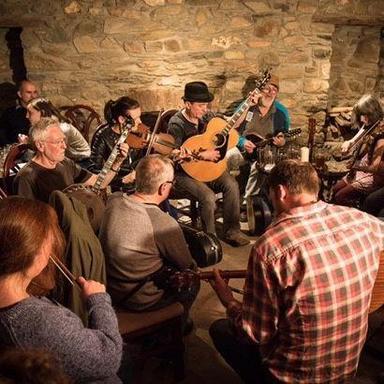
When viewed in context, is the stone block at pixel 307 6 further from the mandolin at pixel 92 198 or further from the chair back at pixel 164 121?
the mandolin at pixel 92 198

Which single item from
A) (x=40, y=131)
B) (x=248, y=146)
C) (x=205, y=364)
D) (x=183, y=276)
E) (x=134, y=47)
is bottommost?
(x=205, y=364)

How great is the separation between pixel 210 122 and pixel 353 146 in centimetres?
145

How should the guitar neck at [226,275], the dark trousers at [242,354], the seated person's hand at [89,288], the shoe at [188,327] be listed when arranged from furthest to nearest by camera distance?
1. the shoe at [188,327]
2. the guitar neck at [226,275]
3. the dark trousers at [242,354]
4. the seated person's hand at [89,288]

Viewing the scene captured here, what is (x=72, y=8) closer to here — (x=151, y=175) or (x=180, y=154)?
(x=180, y=154)

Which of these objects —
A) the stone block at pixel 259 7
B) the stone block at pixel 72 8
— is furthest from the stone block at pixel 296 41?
the stone block at pixel 72 8

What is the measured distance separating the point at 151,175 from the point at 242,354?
3.19 feet

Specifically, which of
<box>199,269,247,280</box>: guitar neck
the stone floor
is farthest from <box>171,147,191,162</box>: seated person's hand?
<box>199,269,247,280</box>: guitar neck

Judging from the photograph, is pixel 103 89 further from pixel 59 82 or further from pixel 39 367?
pixel 39 367

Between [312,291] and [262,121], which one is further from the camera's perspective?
[262,121]

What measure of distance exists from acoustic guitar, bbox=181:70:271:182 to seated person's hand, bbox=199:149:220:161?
0.09 feet

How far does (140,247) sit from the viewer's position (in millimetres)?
2088

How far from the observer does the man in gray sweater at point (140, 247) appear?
2094 mm

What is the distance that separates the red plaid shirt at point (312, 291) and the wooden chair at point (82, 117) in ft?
12.2

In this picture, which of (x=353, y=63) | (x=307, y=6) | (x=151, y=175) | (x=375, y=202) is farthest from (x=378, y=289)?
(x=353, y=63)
